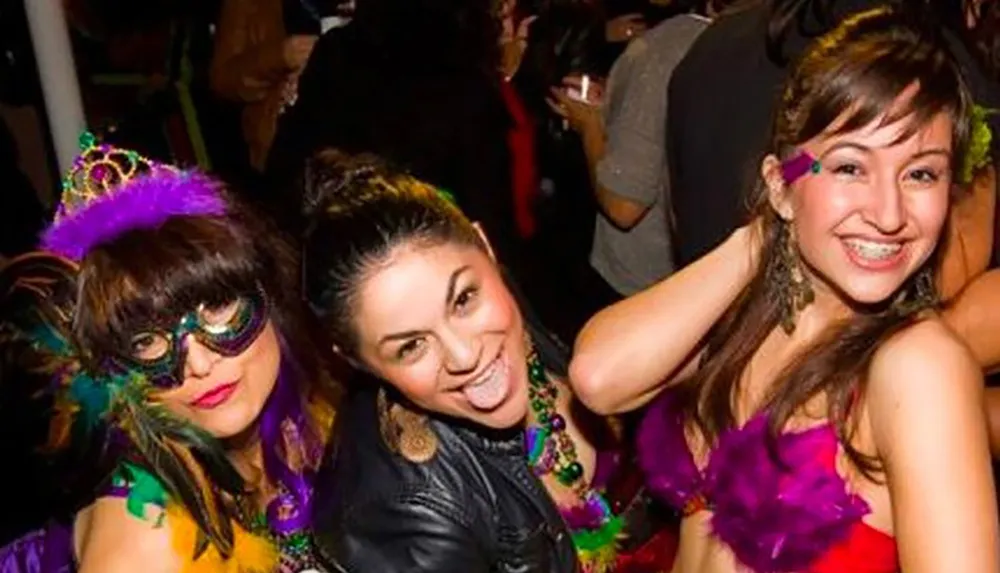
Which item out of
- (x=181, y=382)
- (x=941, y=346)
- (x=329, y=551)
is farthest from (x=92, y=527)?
(x=941, y=346)

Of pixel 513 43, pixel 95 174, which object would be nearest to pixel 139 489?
pixel 95 174

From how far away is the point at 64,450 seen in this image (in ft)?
5.64

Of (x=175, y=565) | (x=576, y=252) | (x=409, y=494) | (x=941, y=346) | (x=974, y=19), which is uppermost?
(x=974, y=19)

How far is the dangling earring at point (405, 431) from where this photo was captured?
5.41 feet

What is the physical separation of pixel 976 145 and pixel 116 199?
1070 mm

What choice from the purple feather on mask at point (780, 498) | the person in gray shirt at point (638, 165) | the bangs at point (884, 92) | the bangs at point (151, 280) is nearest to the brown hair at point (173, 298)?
the bangs at point (151, 280)

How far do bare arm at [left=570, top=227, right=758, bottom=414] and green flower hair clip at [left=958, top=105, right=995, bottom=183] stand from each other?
257 mm

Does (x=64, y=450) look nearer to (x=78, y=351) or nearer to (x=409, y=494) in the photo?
(x=78, y=351)

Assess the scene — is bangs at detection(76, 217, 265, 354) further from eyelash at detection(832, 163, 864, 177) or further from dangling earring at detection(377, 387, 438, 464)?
eyelash at detection(832, 163, 864, 177)

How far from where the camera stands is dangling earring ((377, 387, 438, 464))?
1.65m

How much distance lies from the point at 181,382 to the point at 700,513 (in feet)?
2.20

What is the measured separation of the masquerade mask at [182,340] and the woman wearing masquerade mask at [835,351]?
17.3 inches

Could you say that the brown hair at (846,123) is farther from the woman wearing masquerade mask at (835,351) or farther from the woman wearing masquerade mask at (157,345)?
the woman wearing masquerade mask at (157,345)

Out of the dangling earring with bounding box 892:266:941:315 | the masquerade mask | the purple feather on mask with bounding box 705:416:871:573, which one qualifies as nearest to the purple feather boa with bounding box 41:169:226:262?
the masquerade mask
